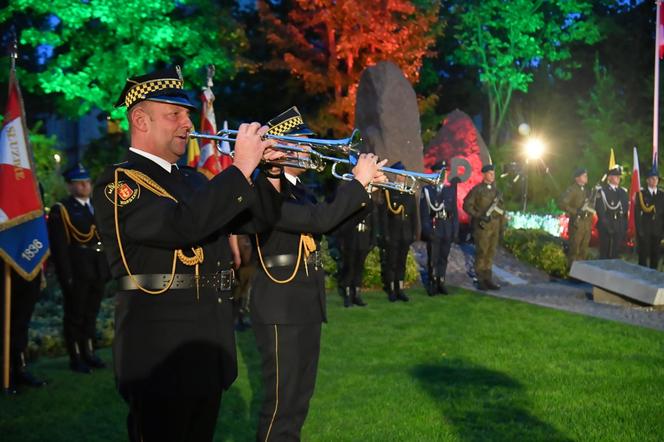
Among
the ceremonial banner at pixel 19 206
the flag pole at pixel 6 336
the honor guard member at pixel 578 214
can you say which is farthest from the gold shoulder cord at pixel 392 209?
the flag pole at pixel 6 336

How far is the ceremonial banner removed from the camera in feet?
23.9

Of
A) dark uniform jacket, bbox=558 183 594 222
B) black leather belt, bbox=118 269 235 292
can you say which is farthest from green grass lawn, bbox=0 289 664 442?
dark uniform jacket, bbox=558 183 594 222

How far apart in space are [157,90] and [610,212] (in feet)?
47.5

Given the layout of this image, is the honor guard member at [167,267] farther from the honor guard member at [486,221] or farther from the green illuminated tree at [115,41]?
the green illuminated tree at [115,41]

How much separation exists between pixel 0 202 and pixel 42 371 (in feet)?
6.48

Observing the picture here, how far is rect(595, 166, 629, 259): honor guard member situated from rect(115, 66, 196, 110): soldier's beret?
46.7 ft

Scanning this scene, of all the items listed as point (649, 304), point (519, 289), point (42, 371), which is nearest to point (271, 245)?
point (42, 371)

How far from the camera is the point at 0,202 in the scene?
291 inches

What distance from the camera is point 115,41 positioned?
67.0 ft

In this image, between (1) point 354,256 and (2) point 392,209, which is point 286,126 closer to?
(1) point 354,256

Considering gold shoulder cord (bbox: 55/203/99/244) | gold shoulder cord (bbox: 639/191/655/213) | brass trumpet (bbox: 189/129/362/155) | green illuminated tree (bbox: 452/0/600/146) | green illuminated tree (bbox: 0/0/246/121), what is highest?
green illuminated tree (bbox: 452/0/600/146)

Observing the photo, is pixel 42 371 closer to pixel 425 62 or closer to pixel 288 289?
pixel 288 289

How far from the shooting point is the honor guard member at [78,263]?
770 centimetres

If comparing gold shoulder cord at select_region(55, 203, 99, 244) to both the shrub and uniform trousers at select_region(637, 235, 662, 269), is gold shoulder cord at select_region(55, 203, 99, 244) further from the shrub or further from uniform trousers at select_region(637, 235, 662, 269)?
uniform trousers at select_region(637, 235, 662, 269)
